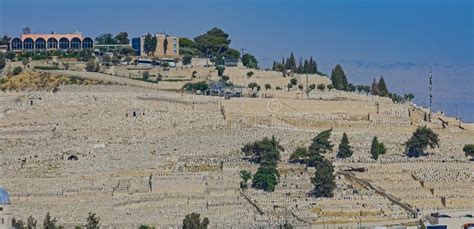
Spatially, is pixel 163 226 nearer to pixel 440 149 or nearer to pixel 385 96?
pixel 440 149

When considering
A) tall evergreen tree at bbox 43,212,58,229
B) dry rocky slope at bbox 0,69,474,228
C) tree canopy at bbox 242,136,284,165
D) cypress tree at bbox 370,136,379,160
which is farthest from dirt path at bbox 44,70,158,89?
tall evergreen tree at bbox 43,212,58,229

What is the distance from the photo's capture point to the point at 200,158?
6112 cm

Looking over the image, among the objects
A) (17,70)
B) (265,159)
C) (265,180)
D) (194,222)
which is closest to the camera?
(194,222)

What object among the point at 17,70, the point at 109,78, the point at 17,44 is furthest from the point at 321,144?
the point at 17,44

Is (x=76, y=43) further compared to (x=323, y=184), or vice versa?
(x=76, y=43)

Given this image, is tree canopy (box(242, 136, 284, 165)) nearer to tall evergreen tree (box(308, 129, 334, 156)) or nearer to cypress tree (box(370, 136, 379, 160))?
tall evergreen tree (box(308, 129, 334, 156))

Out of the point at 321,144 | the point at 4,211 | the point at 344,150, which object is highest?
the point at 321,144

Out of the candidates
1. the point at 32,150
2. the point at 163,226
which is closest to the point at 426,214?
the point at 163,226

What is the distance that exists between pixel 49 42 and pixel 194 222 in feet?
102

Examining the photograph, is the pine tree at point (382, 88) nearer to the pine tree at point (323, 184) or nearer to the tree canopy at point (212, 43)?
the tree canopy at point (212, 43)

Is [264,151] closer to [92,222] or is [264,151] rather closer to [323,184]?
[323,184]

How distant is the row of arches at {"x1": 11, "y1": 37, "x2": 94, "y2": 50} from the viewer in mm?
78688

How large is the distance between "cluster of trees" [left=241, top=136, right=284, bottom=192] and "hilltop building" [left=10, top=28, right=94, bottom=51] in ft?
60.8

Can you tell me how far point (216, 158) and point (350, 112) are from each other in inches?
439
